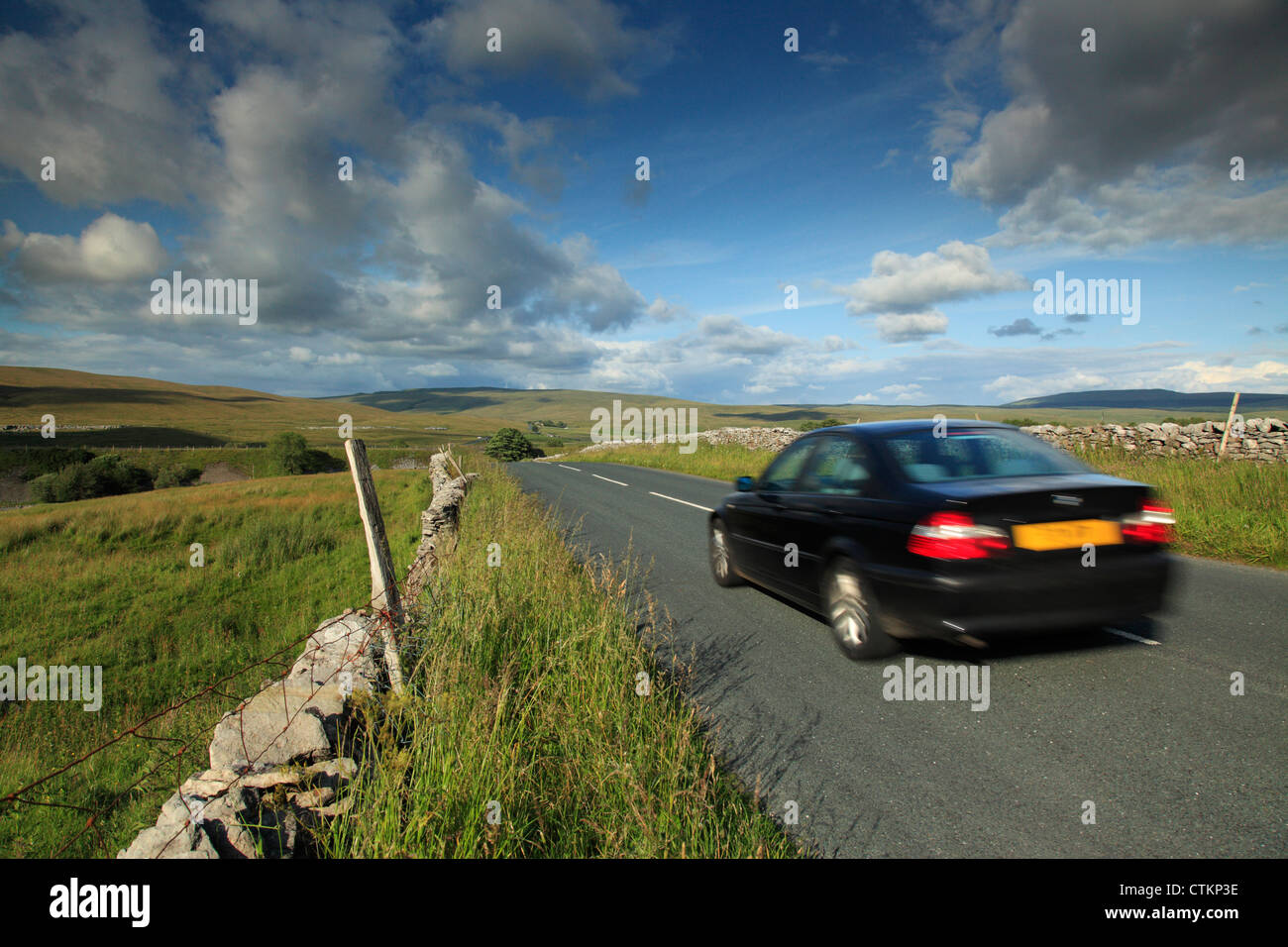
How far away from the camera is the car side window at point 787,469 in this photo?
5.47 meters

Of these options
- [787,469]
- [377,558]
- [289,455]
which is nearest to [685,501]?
[787,469]

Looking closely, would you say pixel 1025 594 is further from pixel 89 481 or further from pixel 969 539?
pixel 89 481

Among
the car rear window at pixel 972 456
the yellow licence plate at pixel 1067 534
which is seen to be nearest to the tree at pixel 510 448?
the car rear window at pixel 972 456

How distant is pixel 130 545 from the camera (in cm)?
2109

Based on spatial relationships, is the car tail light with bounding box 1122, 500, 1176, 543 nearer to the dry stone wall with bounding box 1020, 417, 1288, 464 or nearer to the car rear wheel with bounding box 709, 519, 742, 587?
the car rear wheel with bounding box 709, 519, 742, 587

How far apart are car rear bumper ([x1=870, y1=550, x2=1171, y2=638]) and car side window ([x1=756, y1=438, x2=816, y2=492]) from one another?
5.61ft

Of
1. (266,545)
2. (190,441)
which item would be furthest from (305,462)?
(266,545)

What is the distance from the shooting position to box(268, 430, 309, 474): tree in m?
71.4

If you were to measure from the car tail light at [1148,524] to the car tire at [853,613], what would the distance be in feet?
5.24

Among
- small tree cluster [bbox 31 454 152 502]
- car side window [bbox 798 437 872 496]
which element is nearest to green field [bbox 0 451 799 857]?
car side window [bbox 798 437 872 496]

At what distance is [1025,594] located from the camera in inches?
142

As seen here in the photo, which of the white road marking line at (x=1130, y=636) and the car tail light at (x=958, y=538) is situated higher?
the car tail light at (x=958, y=538)

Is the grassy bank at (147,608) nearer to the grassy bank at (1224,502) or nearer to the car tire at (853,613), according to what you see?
the car tire at (853,613)

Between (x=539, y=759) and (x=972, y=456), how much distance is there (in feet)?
11.8
